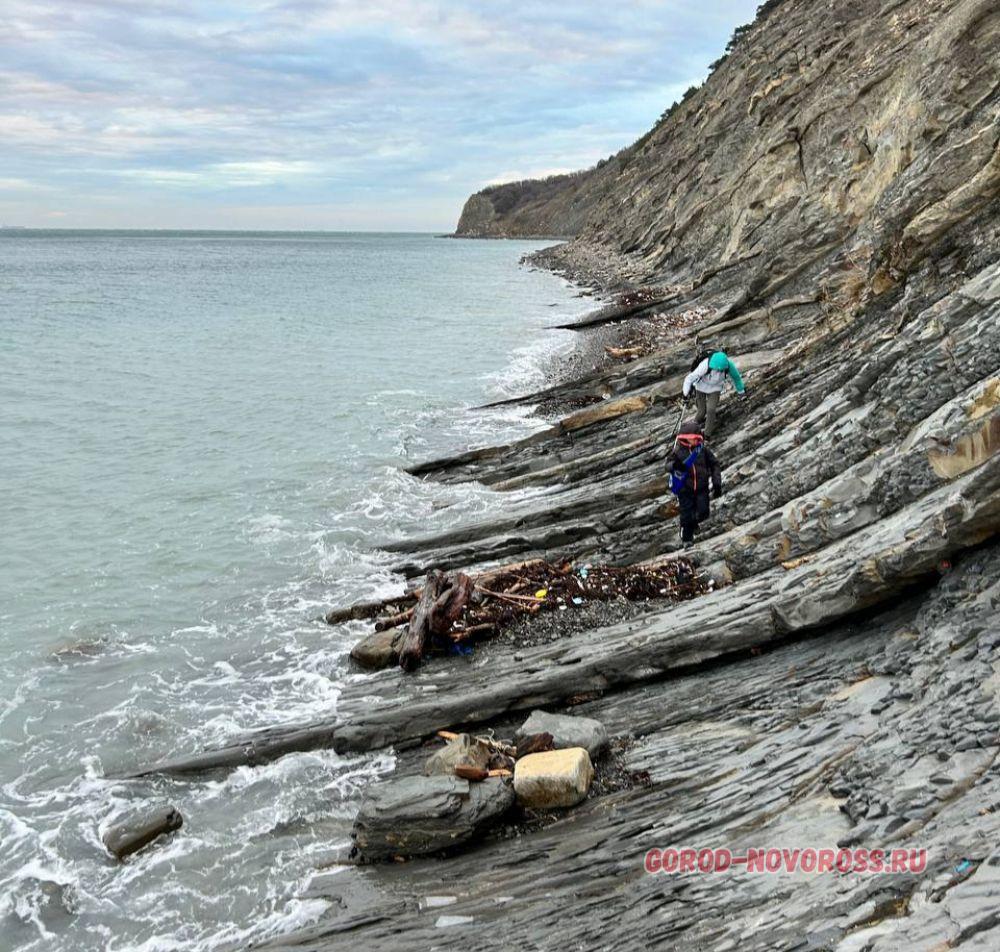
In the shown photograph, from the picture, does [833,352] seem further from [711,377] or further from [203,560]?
[203,560]

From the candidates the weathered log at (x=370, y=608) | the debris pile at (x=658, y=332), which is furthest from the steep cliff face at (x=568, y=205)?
the weathered log at (x=370, y=608)

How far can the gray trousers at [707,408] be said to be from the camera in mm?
14508

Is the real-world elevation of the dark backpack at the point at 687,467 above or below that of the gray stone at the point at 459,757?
above

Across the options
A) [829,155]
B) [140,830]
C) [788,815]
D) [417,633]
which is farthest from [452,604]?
[829,155]

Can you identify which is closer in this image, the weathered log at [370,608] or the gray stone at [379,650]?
the gray stone at [379,650]

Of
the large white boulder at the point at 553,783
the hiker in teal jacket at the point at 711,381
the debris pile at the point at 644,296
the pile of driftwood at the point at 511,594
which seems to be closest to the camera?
the large white boulder at the point at 553,783

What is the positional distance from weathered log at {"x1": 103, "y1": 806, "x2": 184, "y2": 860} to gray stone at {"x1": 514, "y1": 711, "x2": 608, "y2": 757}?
400 cm

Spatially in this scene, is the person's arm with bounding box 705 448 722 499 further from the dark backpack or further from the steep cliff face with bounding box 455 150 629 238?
the steep cliff face with bounding box 455 150 629 238

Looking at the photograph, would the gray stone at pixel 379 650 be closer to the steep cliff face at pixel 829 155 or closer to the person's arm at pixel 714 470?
the person's arm at pixel 714 470

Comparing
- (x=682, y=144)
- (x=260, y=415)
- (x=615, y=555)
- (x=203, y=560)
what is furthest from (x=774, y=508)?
(x=682, y=144)

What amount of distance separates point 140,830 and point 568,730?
487 cm

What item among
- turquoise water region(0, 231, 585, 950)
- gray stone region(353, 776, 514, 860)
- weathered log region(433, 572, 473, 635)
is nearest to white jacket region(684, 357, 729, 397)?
turquoise water region(0, 231, 585, 950)

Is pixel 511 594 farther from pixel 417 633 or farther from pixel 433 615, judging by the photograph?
pixel 417 633

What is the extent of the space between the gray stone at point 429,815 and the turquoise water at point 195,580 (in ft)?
2.86
